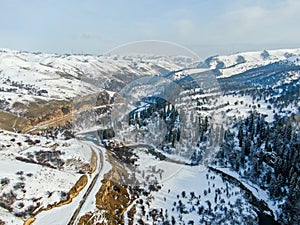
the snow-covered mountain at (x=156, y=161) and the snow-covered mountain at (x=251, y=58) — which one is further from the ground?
the snow-covered mountain at (x=251, y=58)

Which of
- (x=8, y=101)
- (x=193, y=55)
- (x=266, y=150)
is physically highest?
(x=193, y=55)

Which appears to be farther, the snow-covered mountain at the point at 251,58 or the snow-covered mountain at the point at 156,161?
the snow-covered mountain at the point at 251,58

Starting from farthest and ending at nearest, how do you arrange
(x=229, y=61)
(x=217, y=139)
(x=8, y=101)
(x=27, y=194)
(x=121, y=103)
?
(x=229, y=61)
(x=8, y=101)
(x=217, y=139)
(x=27, y=194)
(x=121, y=103)

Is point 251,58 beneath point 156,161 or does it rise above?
above

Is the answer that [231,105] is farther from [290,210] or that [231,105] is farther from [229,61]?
[229,61]

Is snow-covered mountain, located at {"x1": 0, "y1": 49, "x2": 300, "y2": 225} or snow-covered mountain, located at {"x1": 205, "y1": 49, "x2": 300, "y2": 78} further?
snow-covered mountain, located at {"x1": 205, "y1": 49, "x2": 300, "y2": 78}

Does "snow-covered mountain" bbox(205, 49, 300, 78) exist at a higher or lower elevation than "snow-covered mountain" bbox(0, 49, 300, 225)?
higher

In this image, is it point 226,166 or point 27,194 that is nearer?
point 27,194

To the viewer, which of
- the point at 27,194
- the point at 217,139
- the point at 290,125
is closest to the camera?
the point at 27,194

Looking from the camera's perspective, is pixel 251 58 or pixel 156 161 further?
pixel 251 58

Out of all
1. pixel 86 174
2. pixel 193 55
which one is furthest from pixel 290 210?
pixel 193 55

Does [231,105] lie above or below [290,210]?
above
